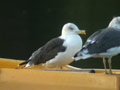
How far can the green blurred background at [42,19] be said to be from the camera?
10.3 m

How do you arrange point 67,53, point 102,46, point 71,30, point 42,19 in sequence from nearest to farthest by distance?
point 102,46 < point 67,53 < point 71,30 < point 42,19

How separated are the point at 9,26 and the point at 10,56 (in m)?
6.52

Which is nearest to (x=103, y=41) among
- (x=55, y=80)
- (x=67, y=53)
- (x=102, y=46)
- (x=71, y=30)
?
(x=102, y=46)

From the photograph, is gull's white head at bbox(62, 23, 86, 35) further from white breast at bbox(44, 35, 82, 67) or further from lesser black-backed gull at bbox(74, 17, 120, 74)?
lesser black-backed gull at bbox(74, 17, 120, 74)

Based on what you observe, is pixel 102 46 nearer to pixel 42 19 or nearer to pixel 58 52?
pixel 58 52

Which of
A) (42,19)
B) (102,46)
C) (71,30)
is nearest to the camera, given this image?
(102,46)

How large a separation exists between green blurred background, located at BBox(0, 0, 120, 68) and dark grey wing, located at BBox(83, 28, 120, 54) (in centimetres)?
529

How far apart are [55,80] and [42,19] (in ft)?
48.1

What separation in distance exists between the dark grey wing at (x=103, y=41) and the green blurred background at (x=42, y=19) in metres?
5.29

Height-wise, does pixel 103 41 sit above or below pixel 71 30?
below

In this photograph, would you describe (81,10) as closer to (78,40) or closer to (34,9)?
(34,9)

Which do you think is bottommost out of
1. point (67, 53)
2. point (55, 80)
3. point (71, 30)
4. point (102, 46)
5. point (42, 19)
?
point (55, 80)

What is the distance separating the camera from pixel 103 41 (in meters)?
2.61

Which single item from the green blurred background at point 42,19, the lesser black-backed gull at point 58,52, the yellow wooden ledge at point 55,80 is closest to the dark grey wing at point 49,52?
the lesser black-backed gull at point 58,52
